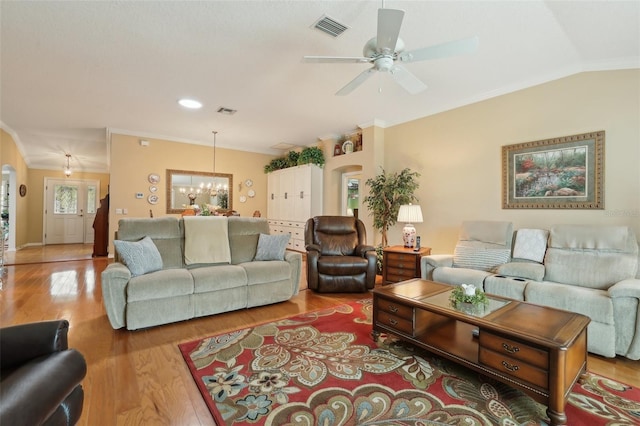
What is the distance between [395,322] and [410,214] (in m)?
2.23

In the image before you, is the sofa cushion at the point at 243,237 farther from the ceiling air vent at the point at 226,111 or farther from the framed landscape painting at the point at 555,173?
the framed landscape painting at the point at 555,173

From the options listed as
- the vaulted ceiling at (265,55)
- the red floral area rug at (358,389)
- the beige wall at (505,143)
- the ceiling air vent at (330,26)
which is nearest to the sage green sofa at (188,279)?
the red floral area rug at (358,389)

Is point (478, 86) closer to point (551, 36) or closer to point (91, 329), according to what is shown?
point (551, 36)

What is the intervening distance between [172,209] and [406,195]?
5.13m

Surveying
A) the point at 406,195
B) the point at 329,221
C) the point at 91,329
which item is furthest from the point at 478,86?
the point at 91,329

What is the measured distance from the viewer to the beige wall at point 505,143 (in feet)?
9.68

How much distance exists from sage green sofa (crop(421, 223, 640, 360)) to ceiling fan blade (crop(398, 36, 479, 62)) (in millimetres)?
2117

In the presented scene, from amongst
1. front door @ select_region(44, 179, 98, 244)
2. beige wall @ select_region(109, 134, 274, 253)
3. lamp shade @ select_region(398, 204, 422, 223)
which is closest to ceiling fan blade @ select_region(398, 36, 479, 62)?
lamp shade @ select_region(398, 204, 422, 223)

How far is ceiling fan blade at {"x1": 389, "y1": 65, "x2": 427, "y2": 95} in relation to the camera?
2.45m

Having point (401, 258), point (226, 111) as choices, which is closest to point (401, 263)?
point (401, 258)

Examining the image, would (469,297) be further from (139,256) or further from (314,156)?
(314,156)

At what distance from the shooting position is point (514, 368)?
1655mm

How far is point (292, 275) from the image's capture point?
3.55m

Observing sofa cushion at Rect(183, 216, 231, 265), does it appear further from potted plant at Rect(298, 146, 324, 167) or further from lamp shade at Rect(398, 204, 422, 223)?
potted plant at Rect(298, 146, 324, 167)
